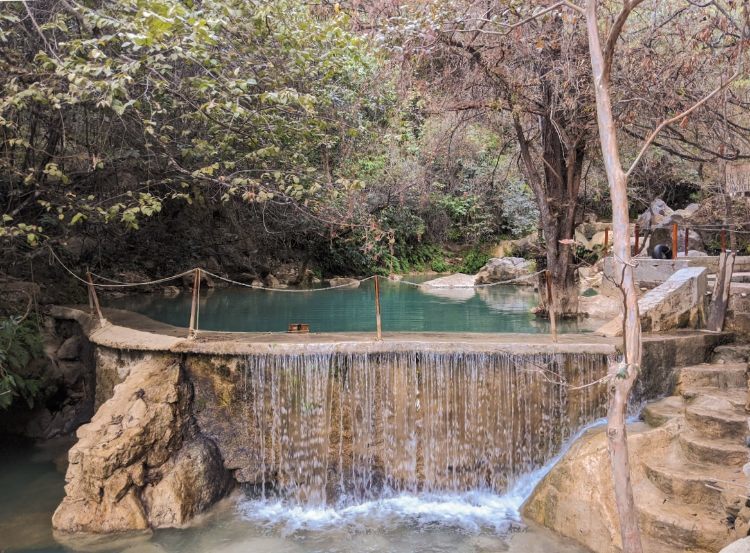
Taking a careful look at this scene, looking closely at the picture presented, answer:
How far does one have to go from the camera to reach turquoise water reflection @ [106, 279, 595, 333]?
11062 millimetres

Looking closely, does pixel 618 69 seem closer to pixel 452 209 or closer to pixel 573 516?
pixel 573 516

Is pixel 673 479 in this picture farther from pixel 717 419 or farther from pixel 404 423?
pixel 404 423

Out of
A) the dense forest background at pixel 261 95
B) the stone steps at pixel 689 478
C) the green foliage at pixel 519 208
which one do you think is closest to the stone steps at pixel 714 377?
the stone steps at pixel 689 478

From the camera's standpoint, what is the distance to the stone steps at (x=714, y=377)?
6.59 meters

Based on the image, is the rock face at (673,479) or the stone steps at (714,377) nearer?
the rock face at (673,479)

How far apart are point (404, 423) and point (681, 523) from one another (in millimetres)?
3097

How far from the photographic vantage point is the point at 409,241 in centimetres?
2580

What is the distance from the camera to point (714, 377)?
263 inches

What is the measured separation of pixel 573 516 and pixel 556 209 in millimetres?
7380

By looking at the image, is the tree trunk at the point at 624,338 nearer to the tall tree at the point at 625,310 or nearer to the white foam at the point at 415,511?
the tall tree at the point at 625,310

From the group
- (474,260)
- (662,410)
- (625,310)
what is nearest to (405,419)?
(662,410)

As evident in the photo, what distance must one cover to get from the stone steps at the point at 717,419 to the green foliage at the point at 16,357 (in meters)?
7.69

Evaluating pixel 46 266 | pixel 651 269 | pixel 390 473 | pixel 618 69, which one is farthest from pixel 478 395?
pixel 46 266

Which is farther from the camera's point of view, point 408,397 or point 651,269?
point 651,269
